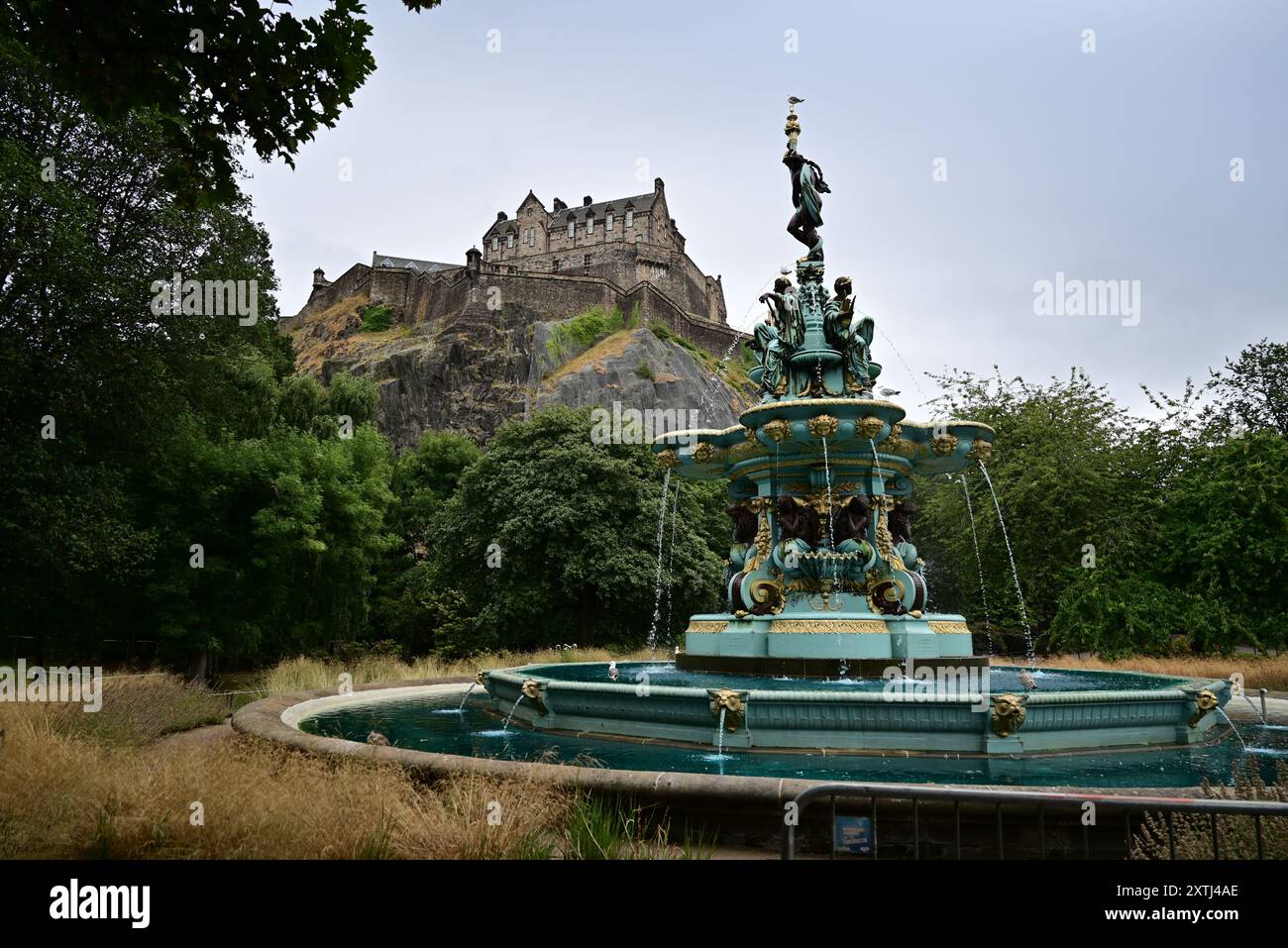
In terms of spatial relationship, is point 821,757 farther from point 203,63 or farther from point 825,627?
point 203,63

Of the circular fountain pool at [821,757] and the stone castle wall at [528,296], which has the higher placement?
the stone castle wall at [528,296]

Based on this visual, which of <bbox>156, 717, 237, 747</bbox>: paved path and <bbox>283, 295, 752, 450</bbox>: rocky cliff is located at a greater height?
<bbox>283, 295, 752, 450</bbox>: rocky cliff

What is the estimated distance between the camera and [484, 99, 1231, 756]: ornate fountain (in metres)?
7.21

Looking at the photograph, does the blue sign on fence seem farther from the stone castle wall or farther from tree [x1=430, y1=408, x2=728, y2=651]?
the stone castle wall

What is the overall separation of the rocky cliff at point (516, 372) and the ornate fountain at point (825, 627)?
51278 millimetres

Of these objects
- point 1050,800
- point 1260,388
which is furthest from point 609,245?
point 1050,800

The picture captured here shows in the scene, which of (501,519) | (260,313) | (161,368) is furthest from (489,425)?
(161,368)

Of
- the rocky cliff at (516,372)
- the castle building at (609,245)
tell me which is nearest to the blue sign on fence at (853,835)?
the rocky cliff at (516,372)

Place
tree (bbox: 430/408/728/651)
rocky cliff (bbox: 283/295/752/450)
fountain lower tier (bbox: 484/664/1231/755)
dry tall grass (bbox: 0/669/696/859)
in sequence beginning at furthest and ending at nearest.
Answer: rocky cliff (bbox: 283/295/752/450) → tree (bbox: 430/408/728/651) → fountain lower tier (bbox: 484/664/1231/755) → dry tall grass (bbox: 0/669/696/859)

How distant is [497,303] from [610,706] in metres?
73.2

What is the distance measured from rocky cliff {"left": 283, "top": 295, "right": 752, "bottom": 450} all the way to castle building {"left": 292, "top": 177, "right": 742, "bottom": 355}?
310cm

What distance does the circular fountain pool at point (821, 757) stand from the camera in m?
6.39

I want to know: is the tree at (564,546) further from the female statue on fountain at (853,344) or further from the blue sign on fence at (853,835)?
the blue sign on fence at (853,835)

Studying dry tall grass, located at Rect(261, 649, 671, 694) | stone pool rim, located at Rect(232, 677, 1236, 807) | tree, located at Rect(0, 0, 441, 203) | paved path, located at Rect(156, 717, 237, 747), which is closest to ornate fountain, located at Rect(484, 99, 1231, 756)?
stone pool rim, located at Rect(232, 677, 1236, 807)
